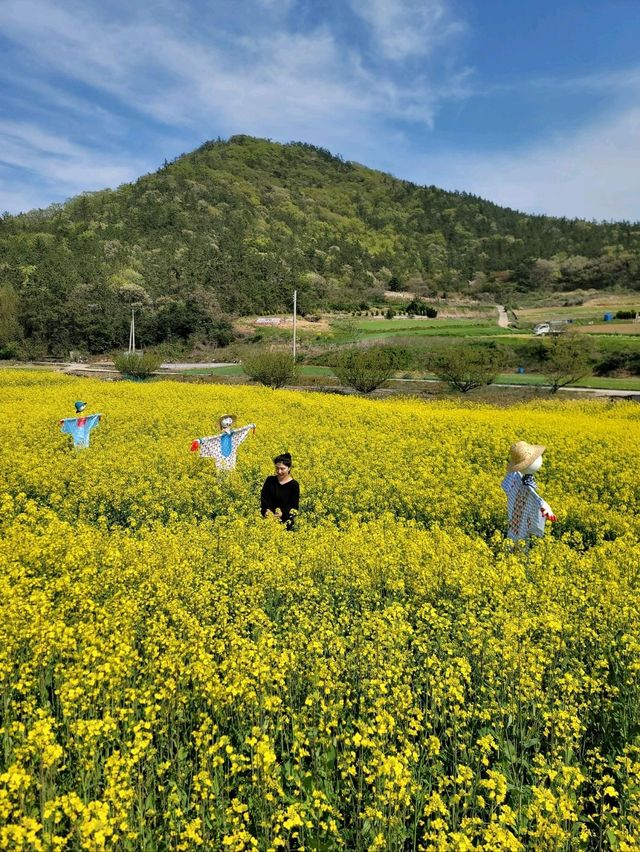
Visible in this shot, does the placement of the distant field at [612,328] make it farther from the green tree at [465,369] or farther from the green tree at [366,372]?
the green tree at [366,372]

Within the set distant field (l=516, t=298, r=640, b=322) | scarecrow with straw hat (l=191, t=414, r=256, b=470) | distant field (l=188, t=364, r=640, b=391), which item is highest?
distant field (l=516, t=298, r=640, b=322)

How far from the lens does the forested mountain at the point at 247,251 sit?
216 ft

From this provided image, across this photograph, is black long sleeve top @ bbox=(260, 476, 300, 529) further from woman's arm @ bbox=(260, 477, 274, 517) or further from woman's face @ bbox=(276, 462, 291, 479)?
woman's face @ bbox=(276, 462, 291, 479)

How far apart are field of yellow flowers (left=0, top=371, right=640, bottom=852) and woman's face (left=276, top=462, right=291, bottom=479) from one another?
0.71m

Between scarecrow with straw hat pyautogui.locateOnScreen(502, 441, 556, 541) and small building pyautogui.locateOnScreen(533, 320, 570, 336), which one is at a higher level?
small building pyautogui.locateOnScreen(533, 320, 570, 336)

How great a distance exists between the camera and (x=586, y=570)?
5625 mm

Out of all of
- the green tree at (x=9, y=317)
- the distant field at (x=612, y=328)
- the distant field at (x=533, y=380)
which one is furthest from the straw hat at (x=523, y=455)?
the green tree at (x=9, y=317)

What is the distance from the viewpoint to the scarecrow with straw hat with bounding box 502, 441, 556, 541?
6.46 m

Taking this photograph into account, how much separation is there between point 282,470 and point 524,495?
3151 millimetres

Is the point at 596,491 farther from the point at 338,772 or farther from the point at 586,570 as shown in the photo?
the point at 338,772

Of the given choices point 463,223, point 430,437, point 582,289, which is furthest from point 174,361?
→ point 463,223

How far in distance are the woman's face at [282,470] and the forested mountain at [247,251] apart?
58912mm

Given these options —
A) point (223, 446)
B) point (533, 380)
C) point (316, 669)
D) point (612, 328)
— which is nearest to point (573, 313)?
point (612, 328)

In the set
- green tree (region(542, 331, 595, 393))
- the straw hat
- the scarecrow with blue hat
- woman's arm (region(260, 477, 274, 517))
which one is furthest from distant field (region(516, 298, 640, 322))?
woman's arm (region(260, 477, 274, 517))
